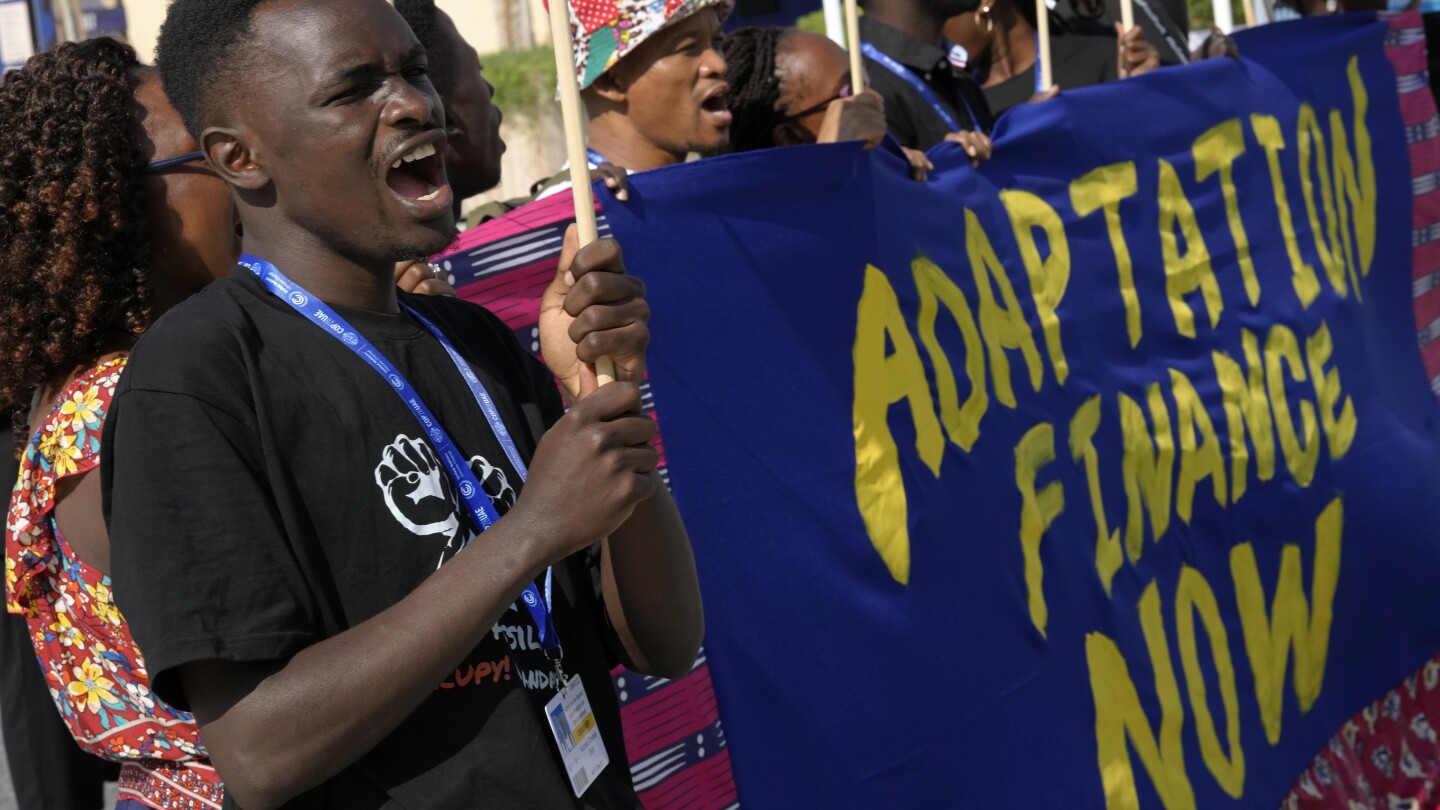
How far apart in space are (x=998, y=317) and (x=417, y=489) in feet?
6.13

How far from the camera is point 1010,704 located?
2971 millimetres

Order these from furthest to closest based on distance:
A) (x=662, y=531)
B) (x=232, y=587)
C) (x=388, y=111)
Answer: (x=662, y=531)
(x=388, y=111)
(x=232, y=587)

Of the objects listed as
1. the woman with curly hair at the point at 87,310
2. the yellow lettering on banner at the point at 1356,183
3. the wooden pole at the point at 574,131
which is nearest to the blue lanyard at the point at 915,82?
the yellow lettering on banner at the point at 1356,183

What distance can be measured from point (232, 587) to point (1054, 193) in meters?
2.43

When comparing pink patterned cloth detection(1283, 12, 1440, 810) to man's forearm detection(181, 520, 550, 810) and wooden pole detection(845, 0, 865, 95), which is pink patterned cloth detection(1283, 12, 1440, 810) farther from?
man's forearm detection(181, 520, 550, 810)

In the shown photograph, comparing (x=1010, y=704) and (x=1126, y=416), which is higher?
(x=1126, y=416)

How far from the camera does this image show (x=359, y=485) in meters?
1.50

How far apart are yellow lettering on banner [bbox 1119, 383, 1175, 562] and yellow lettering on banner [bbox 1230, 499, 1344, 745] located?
31 cm

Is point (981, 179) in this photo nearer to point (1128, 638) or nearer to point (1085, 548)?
point (1085, 548)

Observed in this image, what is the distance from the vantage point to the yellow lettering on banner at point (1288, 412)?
3.99 metres

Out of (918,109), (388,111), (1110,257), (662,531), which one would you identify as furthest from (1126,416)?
(388,111)

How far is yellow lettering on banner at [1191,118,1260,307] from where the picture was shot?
3.99m

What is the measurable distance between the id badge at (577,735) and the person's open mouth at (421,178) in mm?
499

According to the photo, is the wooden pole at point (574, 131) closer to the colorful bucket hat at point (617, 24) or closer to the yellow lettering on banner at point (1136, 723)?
the colorful bucket hat at point (617, 24)
